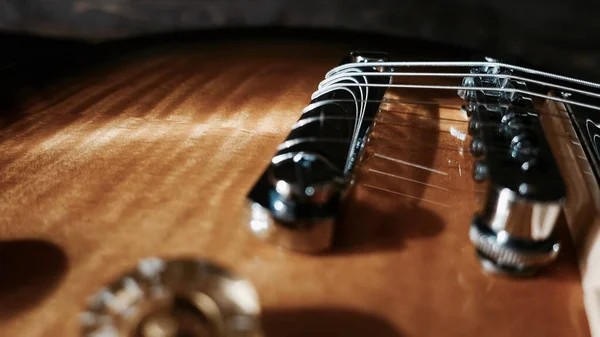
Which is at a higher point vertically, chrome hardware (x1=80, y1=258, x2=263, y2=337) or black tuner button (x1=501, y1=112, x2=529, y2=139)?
chrome hardware (x1=80, y1=258, x2=263, y2=337)

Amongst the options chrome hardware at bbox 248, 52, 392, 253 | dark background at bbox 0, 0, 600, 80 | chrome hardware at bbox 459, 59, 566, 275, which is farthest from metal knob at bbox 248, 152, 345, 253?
dark background at bbox 0, 0, 600, 80

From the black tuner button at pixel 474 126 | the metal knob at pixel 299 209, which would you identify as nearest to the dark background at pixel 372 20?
the black tuner button at pixel 474 126

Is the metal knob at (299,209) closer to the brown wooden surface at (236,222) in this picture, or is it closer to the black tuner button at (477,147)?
the brown wooden surface at (236,222)

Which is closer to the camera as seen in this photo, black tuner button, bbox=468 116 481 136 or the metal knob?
the metal knob

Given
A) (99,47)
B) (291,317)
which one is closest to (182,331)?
(291,317)

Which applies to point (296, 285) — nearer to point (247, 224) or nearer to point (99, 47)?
point (247, 224)

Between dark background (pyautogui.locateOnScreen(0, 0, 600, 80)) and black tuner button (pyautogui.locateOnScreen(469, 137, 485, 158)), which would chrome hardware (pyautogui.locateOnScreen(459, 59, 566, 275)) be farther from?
dark background (pyautogui.locateOnScreen(0, 0, 600, 80))

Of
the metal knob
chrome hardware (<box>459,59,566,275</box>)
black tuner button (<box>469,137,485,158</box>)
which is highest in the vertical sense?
the metal knob
